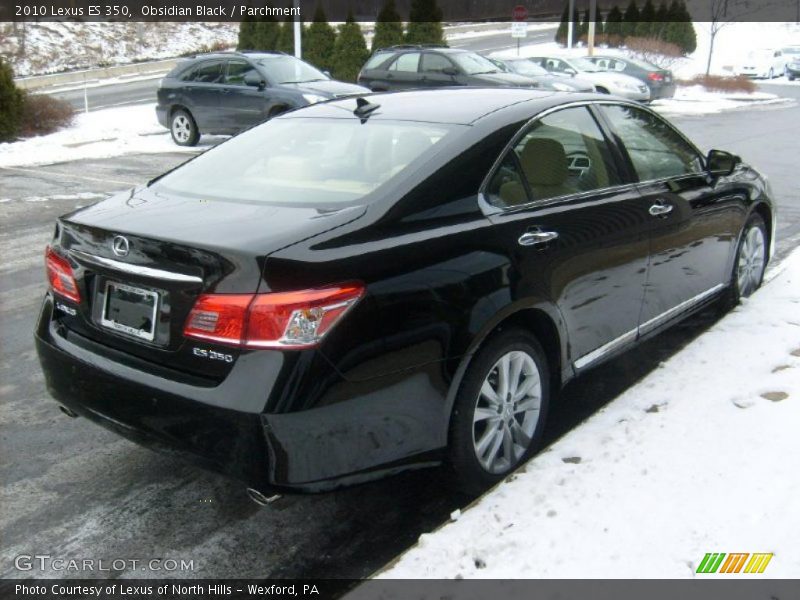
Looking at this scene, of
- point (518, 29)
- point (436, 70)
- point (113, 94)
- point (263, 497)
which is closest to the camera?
point (263, 497)

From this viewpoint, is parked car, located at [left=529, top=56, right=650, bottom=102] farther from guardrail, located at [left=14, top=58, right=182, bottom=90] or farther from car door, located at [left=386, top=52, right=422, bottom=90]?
guardrail, located at [left=14, top=58, right=182, bottom=90]

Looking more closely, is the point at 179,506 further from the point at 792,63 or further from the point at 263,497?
the point at 792,63

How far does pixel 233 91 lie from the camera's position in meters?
15.0

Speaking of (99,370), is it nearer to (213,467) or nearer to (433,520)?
(213,467)

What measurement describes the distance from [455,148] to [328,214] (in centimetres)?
66

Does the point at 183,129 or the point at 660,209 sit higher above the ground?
Answer: the point at 660,209

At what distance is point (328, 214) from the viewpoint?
305cm

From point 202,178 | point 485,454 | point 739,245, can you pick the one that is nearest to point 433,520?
point 485,454

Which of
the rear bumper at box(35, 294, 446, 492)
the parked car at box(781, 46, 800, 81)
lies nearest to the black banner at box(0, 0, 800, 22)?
the parked car at box(781, 46, 800, 81)

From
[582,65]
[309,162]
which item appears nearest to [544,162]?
[309,162]

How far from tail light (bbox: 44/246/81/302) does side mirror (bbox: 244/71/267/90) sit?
12001mm

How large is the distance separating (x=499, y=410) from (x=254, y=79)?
503 inches

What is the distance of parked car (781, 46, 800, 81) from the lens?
4308cm

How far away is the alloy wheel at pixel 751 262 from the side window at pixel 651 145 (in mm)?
830
